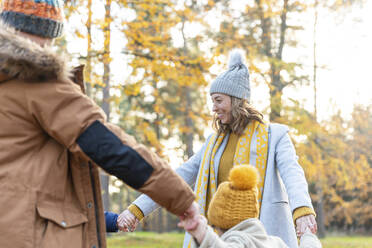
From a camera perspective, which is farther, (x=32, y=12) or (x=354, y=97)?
(x=354, y=97)

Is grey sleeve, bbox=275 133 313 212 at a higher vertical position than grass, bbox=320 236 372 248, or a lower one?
higher

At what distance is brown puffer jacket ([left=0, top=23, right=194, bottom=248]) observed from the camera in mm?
2113

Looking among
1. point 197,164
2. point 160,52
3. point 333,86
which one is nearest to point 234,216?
point 197,164

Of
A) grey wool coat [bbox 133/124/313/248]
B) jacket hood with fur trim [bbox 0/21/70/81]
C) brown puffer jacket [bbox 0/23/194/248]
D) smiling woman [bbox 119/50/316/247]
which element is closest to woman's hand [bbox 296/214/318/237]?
smiling woman [bbox 119/50/316/247]

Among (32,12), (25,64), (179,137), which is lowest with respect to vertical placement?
(179,137)

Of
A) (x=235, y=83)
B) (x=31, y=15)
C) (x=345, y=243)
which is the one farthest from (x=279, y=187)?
(x=345, y=243)

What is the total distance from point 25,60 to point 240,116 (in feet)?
7.93

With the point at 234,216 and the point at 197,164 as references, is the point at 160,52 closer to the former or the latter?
the point at 197,164

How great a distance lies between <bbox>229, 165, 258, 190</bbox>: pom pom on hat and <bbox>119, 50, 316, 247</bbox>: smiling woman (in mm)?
862

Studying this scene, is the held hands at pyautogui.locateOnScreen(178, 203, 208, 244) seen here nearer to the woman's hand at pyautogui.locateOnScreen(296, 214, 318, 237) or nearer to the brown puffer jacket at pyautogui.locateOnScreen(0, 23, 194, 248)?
the brown puffer jacket at pyautogui.locateOnScreen(0, 23, 194, 248)

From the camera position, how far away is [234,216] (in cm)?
274

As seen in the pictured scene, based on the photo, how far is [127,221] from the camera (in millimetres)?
3623

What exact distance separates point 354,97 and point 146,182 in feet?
69.8

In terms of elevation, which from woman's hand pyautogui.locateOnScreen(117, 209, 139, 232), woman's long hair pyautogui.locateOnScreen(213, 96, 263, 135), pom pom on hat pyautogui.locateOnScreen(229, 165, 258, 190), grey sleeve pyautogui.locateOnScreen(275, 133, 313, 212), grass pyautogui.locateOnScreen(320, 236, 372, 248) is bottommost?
grass pyautogui.locateOnScreen(320, 236, 372, 248)
